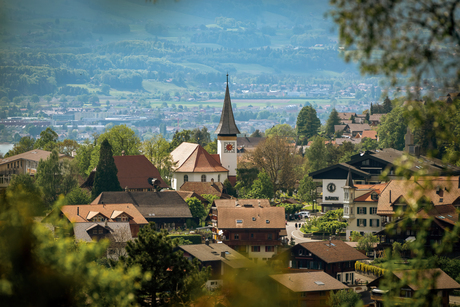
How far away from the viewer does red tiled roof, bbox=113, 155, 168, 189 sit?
81.8m

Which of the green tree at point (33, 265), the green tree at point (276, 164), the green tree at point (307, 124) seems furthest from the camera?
the green tree at point (307, 124)

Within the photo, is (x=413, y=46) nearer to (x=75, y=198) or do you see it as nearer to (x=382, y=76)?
(x=382, y=76)

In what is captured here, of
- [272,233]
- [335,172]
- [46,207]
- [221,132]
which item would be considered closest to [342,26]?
[46,207]

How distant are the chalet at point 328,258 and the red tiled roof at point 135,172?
33.1m

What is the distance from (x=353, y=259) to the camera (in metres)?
50.1

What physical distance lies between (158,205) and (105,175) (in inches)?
307

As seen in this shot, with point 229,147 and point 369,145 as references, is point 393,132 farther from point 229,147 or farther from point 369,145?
point 229,147

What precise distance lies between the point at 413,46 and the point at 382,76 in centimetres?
38

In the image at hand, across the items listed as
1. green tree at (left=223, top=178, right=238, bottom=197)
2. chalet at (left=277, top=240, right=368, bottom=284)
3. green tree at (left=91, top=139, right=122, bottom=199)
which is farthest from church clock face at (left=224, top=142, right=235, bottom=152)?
chalet at (left=277, top=240, right=368, bottom=284)

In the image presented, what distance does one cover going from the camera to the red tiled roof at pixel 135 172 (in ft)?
268

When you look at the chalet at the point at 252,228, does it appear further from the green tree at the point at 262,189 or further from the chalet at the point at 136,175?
the chalet at the point at 136,175

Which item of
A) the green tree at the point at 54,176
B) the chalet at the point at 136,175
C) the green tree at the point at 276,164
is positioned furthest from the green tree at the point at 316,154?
the green tree at the point at 54,176

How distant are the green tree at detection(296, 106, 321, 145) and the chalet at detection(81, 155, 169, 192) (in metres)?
80.6

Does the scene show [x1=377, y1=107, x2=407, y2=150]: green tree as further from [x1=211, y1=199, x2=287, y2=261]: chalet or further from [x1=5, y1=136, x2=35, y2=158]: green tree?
[x1=5, y1=136, x2=35, y2=158]: green tree
